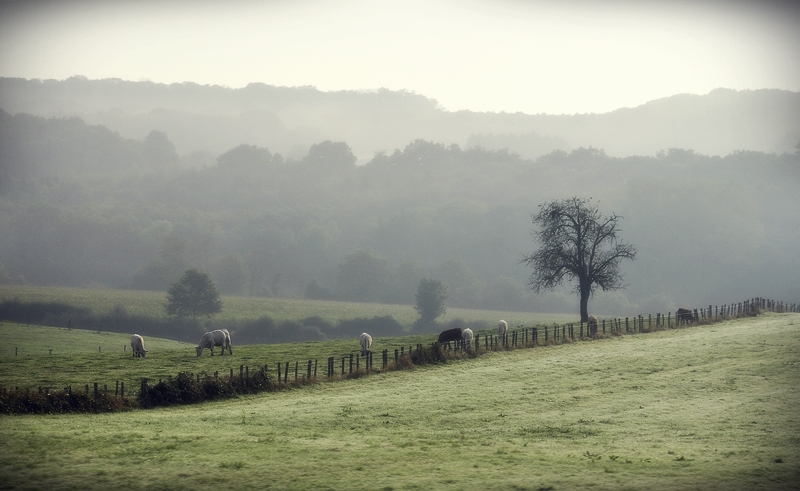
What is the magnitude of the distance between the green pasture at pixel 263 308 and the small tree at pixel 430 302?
2.64 metres

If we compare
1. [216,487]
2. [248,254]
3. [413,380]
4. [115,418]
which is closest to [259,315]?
[248,254]

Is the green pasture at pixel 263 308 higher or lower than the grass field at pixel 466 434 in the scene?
higher

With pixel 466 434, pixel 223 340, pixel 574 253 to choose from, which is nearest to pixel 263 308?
pixel 574 253

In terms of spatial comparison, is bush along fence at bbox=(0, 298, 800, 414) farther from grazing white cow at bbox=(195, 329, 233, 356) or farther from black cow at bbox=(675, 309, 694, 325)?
black cow at bbox=(675, 309, 694, 325)

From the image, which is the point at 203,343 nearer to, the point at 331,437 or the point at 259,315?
the point at 331,437

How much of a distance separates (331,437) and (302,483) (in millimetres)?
5999

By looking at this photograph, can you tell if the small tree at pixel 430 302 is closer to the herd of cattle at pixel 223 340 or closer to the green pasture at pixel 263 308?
the green pasture at pixel 263 308

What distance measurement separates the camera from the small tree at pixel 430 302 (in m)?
103

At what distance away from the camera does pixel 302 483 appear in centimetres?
1867

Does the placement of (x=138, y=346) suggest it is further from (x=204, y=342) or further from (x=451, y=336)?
(x=451, y=336)

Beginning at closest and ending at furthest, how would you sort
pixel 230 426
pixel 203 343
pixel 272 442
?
pixel 272 442, pixel 230 426, pixel 203 343

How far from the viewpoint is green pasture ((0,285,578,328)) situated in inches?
3743

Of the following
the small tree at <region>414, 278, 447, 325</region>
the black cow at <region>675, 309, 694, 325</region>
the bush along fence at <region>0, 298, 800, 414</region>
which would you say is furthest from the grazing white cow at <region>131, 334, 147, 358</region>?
the small tree at <region>414, 278, 447, 325</region>

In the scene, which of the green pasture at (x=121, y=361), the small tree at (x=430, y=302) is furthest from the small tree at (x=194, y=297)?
the green pasture at (x=121, y=361)
